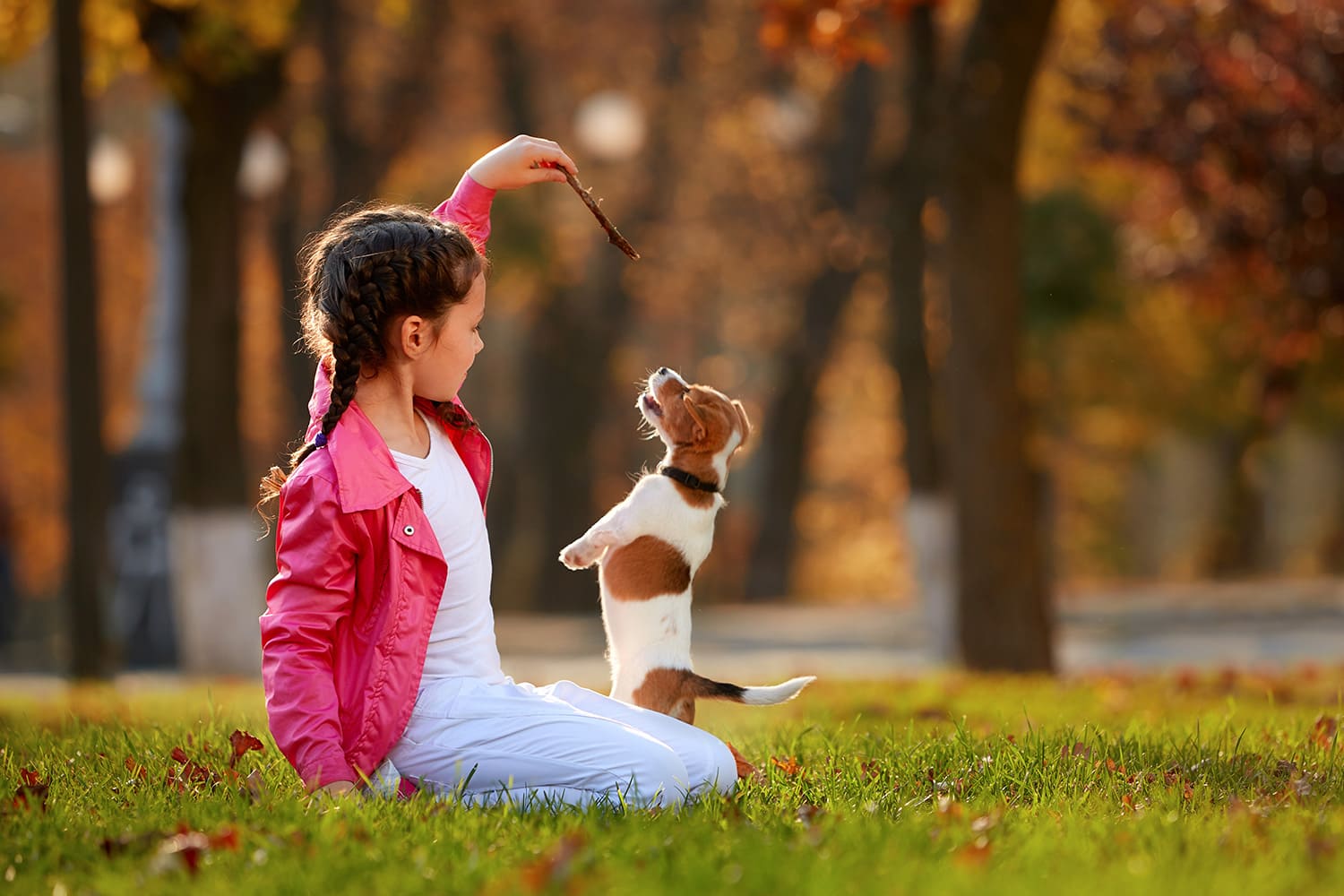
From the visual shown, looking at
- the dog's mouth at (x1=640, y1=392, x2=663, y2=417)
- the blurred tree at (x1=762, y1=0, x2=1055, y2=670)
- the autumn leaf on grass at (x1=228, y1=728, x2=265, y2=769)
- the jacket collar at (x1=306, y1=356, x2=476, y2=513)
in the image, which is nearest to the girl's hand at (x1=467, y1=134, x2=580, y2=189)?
the dog's mouth at (x1=640, y1=392, x2=663, y2=417)

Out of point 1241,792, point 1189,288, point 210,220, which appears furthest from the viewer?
point 1189,288

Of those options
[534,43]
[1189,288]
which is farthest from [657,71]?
[1189,288]

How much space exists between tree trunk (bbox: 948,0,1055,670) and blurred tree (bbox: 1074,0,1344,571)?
169 inches

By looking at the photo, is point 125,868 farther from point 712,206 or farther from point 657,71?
point 712,206

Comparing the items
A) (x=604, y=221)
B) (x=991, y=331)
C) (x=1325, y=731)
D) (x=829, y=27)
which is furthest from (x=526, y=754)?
(x=991, y=331)

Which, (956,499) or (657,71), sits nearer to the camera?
(956,499)

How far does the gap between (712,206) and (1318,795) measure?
22.4m

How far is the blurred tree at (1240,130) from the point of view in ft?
50.3

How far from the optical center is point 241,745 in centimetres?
511

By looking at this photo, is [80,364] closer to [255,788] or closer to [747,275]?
[255,788]

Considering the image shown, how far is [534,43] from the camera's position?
2428cm

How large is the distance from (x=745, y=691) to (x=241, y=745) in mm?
1578

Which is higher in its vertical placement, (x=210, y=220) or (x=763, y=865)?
(x=210, y=220)

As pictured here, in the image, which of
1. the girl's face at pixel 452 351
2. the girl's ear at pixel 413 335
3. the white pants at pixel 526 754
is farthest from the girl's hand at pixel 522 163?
the white pants at pixel 526 754
